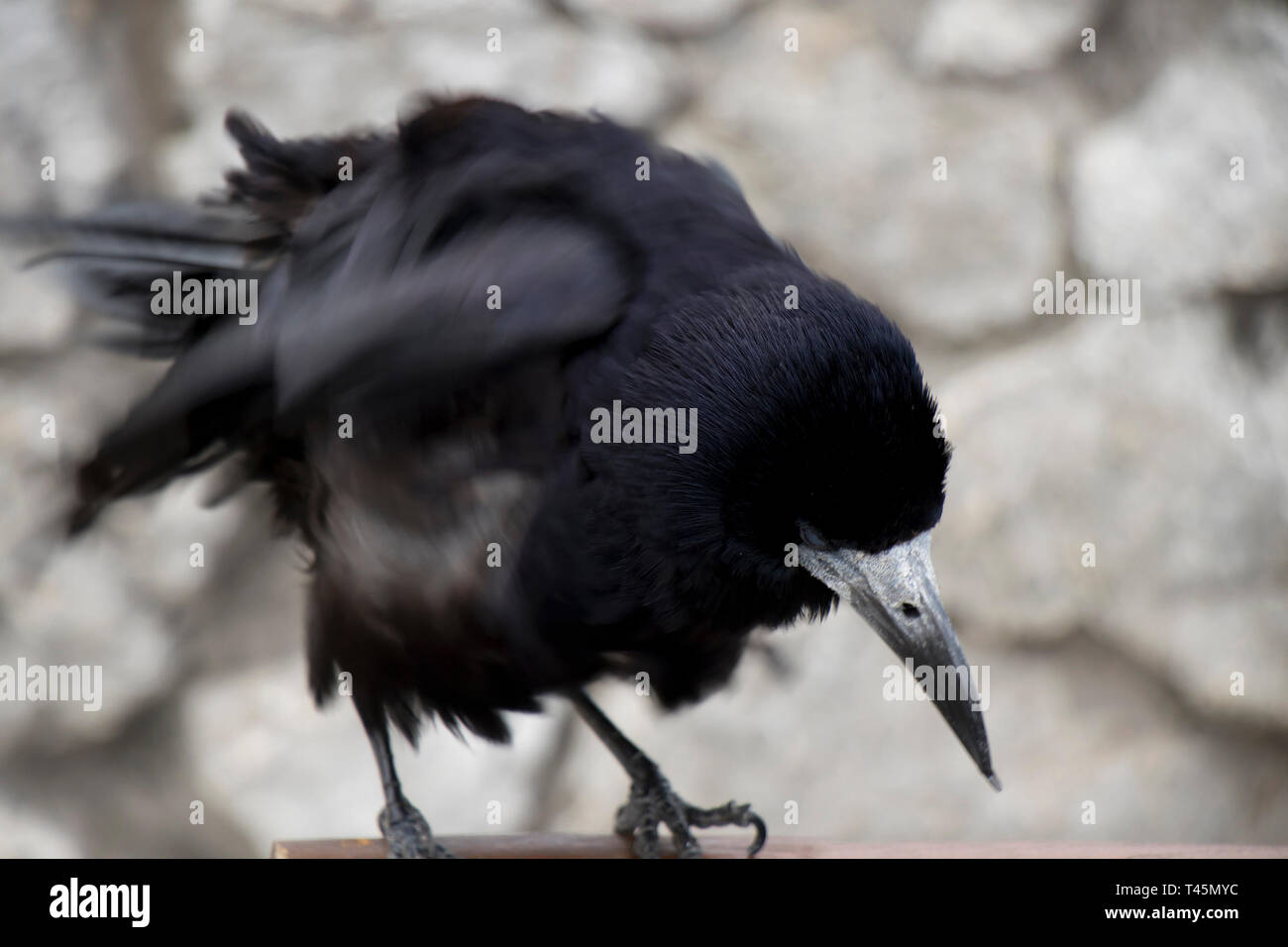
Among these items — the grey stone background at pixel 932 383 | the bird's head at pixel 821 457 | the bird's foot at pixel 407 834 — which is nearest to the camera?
the bird's head at pixel 821 457

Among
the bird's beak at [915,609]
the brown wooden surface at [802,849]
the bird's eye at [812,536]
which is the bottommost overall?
the brown wooden surface at [802,849]

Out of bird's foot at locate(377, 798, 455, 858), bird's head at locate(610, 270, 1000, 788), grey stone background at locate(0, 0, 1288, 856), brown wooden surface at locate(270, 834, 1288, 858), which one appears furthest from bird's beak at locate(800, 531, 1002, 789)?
grey stone background at locate(0, 0, 1288, 856)

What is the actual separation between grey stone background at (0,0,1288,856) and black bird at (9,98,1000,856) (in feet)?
2.47

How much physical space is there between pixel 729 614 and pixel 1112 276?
1313 mm

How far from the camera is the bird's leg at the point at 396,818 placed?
5.08 ft

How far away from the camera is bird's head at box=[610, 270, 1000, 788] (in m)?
1.15

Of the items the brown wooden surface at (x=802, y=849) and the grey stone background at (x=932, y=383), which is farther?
the grey stone background at (x=932, y=383)

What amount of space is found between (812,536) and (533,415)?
279 millimetres

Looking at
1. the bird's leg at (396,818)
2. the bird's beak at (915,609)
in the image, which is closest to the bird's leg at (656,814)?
the bird's leg at (396,818)

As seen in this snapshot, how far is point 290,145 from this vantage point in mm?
Result: 1594

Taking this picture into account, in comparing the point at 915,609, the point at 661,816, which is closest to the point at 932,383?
the point at 661,816

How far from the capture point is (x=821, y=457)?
116 centimetres

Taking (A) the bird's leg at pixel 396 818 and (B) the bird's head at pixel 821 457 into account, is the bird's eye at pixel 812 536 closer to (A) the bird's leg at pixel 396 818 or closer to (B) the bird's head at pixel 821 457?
(B) the bird's head at pixel 821 457

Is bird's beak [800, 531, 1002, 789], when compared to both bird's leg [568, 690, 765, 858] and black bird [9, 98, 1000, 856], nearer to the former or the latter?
black bird [9, 98, 1000, 856]
